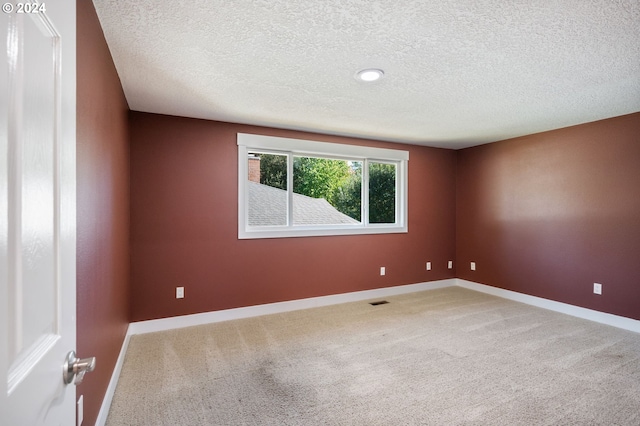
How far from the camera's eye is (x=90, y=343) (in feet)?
4.95

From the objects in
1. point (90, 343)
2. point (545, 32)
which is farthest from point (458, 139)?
point (90, 343)

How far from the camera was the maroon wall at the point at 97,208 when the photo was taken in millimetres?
1375

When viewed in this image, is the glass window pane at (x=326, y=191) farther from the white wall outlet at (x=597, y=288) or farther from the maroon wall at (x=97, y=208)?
the white wall outlet at (x=597, y=288)

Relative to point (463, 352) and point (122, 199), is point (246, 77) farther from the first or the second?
point (463, 352)

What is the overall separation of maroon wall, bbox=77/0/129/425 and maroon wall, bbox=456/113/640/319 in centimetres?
491

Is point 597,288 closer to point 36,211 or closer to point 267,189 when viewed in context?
point 267,189

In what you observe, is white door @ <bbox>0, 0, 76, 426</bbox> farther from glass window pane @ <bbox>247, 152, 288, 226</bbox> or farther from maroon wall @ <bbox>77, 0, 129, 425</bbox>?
glass window pane @ <bbox>247, 152, 288, 226</bbox>

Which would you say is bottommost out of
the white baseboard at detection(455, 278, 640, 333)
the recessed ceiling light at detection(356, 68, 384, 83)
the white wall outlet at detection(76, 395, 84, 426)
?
the white baseboard at detection(455, 278, 640, 333)

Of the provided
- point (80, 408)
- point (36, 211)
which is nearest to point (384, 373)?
point (80, 408)

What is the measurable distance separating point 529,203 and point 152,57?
4.79 metres

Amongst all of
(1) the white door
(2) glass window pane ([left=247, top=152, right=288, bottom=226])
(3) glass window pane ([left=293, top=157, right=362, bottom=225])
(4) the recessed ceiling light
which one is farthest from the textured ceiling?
(1) the white door

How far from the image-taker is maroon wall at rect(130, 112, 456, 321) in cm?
325

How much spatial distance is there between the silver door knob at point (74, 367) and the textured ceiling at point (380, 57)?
1.68 metres

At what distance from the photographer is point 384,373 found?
240 centimetres
